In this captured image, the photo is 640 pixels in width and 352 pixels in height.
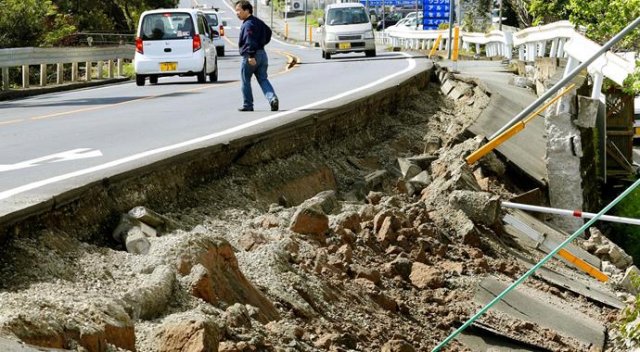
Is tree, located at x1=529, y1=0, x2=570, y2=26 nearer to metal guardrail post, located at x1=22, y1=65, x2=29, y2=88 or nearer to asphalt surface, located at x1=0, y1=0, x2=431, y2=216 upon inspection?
asphalt surface, located at x1=0, y1=0, x2=431, y2=216

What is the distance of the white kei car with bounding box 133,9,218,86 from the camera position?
29.3 m

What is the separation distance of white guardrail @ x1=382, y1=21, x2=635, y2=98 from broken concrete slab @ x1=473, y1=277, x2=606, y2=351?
579cm

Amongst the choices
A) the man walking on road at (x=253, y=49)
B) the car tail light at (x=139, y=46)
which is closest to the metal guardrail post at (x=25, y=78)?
the car tail light at (x=139, y=46)

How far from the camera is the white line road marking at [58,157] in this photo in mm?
11062

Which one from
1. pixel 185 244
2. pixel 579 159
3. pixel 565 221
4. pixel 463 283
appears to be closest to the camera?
pixel 185 244

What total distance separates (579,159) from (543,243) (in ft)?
15.4

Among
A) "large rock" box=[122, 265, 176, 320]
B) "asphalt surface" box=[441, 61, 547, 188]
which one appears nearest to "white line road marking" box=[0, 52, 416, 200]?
"large rock" box=[122, 265, 176, 320]

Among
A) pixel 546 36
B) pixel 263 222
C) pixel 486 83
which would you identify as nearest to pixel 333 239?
pixel 263 222

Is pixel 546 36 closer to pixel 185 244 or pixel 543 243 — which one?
pixel 543 243

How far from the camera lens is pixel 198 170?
1090cm

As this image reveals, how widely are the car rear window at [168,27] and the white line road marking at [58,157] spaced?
1729 cm

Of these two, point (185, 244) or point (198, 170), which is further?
point (198, 170)

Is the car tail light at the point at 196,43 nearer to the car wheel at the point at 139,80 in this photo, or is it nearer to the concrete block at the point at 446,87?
the car wheel at the point at 139,80

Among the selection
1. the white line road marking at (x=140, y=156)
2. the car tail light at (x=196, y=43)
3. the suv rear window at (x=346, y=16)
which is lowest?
the white line road marking at (x=140, y=156)
